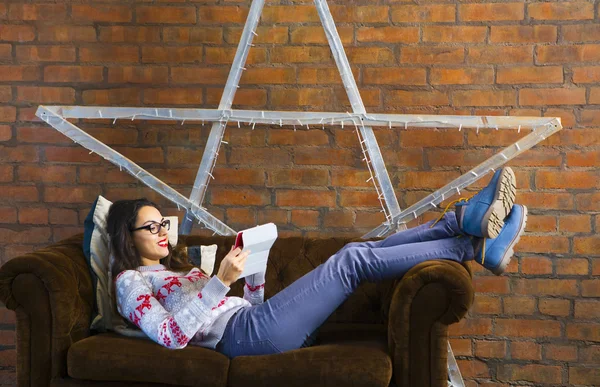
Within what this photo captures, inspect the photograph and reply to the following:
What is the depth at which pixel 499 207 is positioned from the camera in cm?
238

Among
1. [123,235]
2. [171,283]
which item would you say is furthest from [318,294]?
[123,235]

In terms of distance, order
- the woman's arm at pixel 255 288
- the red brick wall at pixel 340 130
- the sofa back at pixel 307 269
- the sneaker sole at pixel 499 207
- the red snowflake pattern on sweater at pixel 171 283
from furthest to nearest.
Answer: the red brick wall at pixel 340 130 → the sofa back at pixel 307 269 → the woman's arm at pixel 255 288 → the red snowflake pattern on sweater at pixel 171 283 → the sneaker sole at pixel 499 207

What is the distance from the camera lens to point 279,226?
3211mm

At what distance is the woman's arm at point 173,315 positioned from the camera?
2.24 meters

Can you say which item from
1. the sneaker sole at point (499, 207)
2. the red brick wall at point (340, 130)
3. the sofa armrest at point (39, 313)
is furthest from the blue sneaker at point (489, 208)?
the sofa armrest at point (39, 313)

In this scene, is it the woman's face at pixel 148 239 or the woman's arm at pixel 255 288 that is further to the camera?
the woman's arm at pixel 255 288

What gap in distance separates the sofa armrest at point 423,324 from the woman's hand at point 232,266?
51cm

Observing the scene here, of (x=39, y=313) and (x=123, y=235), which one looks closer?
(x=39, y=313)

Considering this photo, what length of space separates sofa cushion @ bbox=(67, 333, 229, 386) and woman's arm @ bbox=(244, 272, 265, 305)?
0.33m

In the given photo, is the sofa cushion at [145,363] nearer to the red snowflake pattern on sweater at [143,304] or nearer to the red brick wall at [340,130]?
the red snowflake pattern on sweater at [143,304]

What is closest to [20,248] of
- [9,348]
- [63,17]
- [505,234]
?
[9,348]

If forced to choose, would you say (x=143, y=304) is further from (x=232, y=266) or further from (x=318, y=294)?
(x=318, y=294)

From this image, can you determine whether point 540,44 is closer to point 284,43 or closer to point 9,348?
point 284,43

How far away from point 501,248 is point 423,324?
38 centimetres
